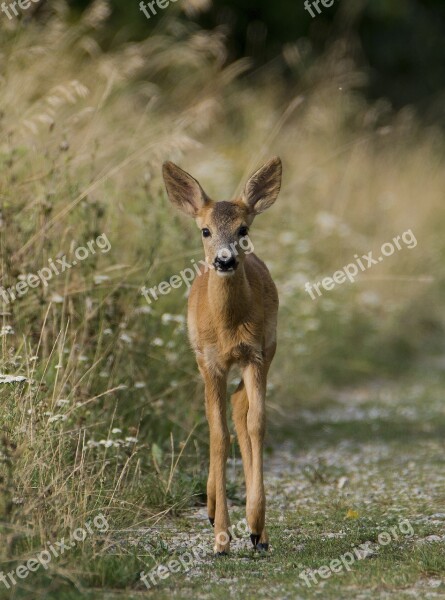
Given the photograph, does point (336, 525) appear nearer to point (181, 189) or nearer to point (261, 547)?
point (261, 547)

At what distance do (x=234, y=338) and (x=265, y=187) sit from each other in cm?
99

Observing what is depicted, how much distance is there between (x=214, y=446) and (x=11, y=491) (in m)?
1.32

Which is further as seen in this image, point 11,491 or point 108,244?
point 108,244

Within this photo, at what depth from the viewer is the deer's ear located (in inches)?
292

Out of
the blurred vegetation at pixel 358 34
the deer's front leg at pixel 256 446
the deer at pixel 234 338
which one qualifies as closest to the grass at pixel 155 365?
the deer's front leg at pixel 256 446

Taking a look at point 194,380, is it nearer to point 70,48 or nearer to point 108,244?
point 108,244

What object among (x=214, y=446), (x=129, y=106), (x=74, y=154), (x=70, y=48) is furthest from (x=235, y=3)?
(x=214, y=446)

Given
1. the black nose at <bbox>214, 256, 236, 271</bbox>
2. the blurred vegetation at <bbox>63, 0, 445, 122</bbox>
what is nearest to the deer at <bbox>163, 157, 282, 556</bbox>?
the black nose at <bbox>214, 256, 236, 271</bbox>

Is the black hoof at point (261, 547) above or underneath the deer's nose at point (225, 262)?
underneath

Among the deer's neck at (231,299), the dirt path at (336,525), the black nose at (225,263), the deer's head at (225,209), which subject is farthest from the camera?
the deer's neck at (231,299)

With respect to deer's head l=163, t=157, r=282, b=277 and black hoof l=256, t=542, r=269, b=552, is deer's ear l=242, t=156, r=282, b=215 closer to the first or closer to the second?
deer's head l=163, t=157, r=282, b=277

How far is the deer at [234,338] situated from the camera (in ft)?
22.4

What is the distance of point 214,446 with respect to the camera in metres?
7.05

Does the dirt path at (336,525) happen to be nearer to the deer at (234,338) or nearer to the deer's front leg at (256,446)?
the deer's front leg at (256,446)
